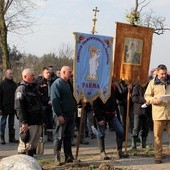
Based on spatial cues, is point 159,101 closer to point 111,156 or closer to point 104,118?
point 104,118

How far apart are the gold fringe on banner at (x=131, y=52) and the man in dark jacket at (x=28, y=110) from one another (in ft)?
7.64

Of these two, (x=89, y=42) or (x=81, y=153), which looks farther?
(x=81, y=153)

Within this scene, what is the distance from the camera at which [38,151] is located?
29.9 feet

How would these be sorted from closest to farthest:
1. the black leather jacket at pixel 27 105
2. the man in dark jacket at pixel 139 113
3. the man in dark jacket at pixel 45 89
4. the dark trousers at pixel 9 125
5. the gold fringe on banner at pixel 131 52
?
the black leather jacket at pixel 27 105 < the gold fringe on banner at pixel 131 52 < the man in dark jacket at pixel 139 113 < the man in dark jacket at pixel 45 89 < the dark trousers at pixel 9 125

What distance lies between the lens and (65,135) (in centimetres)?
900

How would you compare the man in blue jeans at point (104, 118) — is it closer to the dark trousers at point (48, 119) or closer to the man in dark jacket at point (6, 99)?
the dark trousers at point (48, 119)

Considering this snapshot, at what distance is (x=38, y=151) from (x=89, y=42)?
2.41 meters

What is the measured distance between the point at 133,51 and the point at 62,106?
7.70 feet

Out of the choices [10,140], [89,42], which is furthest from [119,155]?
[10,140]

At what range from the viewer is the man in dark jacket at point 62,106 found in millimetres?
8570

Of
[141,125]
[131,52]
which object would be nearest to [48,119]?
[141,125]

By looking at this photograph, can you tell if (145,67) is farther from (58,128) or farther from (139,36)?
(58,128)

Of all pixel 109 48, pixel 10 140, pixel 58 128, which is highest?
pixel 109 48

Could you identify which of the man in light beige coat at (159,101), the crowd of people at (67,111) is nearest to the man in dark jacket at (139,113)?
the crowd of people at (67,111)
